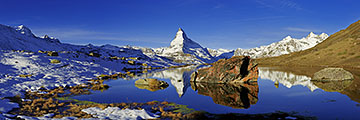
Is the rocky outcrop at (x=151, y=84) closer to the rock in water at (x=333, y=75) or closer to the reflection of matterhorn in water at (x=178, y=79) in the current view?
the reflection of matterhorn in water at (x=178, y=79)

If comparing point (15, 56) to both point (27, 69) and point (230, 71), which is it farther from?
point (230, 71)

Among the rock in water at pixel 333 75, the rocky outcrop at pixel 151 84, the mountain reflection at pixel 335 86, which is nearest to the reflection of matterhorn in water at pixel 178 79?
the rocky outcrop at pixel 151 84

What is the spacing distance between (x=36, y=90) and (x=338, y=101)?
138ft

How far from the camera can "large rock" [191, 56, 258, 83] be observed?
38.7 metres

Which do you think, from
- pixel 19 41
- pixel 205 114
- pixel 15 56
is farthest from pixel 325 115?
pixel 19 41

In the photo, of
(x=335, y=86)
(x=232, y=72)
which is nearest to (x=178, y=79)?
(x=232, y=72)

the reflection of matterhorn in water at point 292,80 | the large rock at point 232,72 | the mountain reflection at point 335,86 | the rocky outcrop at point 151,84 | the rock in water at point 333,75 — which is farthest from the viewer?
the rock in water at point 333,75

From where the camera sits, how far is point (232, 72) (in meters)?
38.8

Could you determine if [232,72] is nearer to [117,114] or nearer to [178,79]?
[178,79]

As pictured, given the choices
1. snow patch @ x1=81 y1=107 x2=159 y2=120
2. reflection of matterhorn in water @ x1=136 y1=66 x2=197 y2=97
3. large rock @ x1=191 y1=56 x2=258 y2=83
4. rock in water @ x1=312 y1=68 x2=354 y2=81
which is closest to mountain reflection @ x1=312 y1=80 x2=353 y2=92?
rock in water @ x1=312 y1=68 x2=354 y2=81

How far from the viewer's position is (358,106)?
1928 centimetres

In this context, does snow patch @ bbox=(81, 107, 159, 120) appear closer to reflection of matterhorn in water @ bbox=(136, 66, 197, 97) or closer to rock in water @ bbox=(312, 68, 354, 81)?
reflection of matterhorn in water @ bbox=(136, 66, 197, 97)

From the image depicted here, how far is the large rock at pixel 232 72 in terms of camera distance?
38.7 metres

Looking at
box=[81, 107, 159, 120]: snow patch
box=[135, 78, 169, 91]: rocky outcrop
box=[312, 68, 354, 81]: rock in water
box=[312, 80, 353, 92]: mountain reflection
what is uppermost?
box=[312, 68, 354, 81]: rock in water
